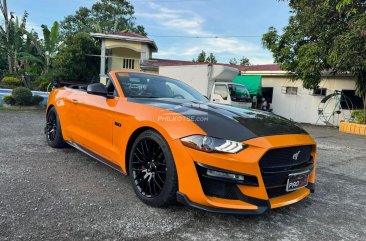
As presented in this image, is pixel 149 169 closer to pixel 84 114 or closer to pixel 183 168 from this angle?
pixel 183 168

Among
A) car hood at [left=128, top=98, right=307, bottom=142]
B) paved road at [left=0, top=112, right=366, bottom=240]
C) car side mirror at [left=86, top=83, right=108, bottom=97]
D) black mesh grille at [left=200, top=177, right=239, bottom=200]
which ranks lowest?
paved road at [left=0, top=112, right=366, bottom=240]

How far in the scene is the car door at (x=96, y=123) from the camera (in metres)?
3.63

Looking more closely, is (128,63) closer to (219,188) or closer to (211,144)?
(211,144)

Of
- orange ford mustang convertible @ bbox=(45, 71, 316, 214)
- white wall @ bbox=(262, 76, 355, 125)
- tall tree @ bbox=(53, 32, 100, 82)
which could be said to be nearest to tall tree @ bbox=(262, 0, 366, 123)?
white wall @ bbox=(262, 76, 355, 125)

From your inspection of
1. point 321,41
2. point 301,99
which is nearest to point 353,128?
point 321,41

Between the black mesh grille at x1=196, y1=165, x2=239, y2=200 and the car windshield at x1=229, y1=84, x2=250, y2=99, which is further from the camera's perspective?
the car windshield at x1=229, y1=84, x2=250, y2=99

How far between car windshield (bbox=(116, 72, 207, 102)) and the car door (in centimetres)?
26

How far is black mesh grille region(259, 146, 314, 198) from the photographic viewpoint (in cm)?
261

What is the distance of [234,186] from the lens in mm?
2566

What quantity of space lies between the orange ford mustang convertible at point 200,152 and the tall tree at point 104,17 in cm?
3826

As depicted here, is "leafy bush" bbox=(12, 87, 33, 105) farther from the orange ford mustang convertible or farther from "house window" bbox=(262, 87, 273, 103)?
"house window" bbox=(262, 87, 273, 103)

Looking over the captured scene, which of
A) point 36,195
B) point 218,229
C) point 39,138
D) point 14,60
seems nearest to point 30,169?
point 36,195

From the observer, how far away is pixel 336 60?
10883 mm

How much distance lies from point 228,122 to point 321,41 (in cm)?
1129
